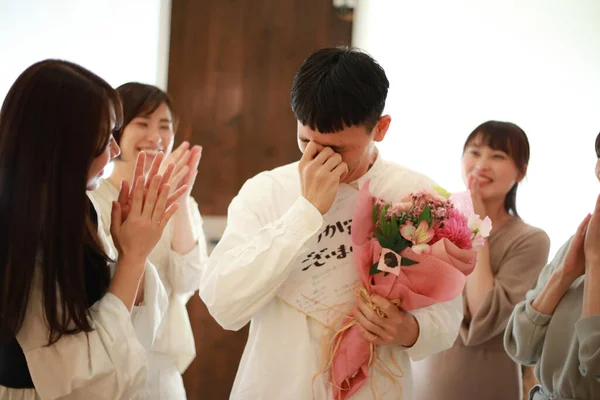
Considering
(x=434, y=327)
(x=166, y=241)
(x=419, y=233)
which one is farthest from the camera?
(x=166, y=241)

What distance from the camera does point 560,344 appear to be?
141 centimetres

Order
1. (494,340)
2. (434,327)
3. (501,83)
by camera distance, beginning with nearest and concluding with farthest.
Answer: (434,327)
(494,340)
(501,83)

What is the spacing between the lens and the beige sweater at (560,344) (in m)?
1.28

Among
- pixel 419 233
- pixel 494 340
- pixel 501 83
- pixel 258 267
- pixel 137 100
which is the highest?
pixel 501 83

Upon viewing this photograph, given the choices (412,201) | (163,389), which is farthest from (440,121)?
(163,389)

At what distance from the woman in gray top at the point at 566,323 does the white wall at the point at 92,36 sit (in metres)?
2.08

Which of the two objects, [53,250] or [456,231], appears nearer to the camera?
[53,250]

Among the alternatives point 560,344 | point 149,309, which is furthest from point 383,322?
point 149,309

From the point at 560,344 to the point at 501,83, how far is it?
1.16m

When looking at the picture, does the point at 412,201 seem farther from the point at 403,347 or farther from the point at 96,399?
the point at 96,399

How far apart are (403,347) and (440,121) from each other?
1.48 m

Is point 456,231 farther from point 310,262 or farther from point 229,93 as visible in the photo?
point 229,93

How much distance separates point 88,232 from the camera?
4.08 feet

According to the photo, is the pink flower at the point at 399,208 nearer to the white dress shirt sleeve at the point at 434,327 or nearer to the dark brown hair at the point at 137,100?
the white dress shirt sleeve at the point at 434,327
